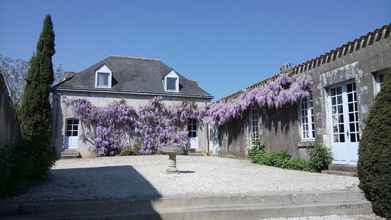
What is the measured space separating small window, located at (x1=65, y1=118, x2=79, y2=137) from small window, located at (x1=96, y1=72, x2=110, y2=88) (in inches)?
92.3

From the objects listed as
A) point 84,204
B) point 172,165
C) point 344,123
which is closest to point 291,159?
point 344,123

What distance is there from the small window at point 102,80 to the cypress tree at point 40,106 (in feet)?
26.5

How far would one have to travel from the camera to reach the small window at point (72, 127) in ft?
52.5

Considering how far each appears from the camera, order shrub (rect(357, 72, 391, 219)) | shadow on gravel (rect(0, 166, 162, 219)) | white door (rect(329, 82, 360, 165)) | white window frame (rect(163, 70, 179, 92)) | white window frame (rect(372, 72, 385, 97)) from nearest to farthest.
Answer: shadow on gravel (rect(0, 166, 162, 219)) < shrub (rect(357, 72, 391, 219)) < white window frame (rect(372, 72, 385, 97)) < white door (rect(329, 82, 360, 165)) < white window frame (rect(163, 70, 179, 92))

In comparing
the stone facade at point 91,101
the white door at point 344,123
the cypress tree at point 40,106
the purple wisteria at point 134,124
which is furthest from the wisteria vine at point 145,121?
the cypress tree at point 40,106

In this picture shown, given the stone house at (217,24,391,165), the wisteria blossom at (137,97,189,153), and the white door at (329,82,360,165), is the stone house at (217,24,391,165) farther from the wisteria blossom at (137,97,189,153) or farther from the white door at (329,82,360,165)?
the wisteria blossom at (137,97,189,153)

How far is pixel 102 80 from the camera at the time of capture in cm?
1709

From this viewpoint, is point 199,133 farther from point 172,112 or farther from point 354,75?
point 354,75

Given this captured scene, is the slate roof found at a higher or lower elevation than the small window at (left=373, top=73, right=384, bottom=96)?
higher

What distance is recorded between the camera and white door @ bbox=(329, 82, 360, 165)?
743 centimetres

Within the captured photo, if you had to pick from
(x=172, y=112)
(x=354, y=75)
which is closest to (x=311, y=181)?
(x=354, y=75)

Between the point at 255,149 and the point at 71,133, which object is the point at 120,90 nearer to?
the point at 71,133

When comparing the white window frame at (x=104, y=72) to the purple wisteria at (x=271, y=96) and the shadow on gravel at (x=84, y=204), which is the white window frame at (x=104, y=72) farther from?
the shadow on gravel at (x=84, y=204)

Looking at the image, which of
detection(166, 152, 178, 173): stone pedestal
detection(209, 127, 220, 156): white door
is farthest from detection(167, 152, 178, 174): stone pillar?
detection(209, 127, 220, 156): white door
